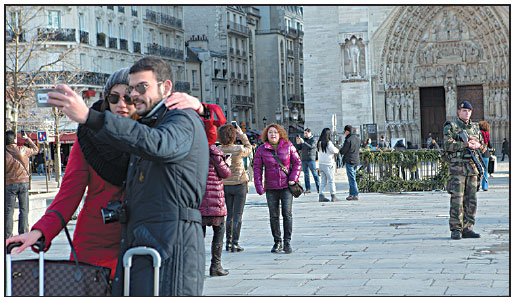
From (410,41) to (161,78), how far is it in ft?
124

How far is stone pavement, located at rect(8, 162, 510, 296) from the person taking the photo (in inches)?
307

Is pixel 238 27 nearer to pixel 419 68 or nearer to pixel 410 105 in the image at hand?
pixel 419 68

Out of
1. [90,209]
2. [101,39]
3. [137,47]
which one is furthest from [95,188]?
[137,47]

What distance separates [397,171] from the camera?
20781 millimetres

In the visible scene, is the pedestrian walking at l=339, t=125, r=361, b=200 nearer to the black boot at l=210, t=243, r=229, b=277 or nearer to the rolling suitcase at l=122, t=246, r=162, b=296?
the black boot at l=210, t=243, r=229, b=277

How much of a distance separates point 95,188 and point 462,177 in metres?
7.38

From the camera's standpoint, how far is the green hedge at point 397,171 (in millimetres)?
20344

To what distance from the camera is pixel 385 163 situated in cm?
2077

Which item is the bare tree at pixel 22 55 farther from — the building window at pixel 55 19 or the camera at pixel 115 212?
the building window at pixel 55 19

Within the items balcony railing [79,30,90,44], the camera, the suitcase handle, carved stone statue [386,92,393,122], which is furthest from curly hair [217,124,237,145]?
balcony railing [79,30,90,44]

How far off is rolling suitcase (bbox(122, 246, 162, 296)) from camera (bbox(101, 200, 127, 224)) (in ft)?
0.66

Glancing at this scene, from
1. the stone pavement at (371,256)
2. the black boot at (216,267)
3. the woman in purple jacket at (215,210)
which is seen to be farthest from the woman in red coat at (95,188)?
the black boot at (216,267)
